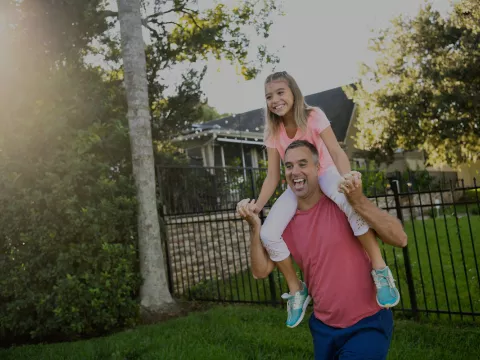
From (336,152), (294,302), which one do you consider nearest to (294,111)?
(336,152)

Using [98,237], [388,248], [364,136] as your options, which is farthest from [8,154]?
[364,136]

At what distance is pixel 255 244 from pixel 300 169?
0.47 m

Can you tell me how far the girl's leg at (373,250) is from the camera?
2.48 m

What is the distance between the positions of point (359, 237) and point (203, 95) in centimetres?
947

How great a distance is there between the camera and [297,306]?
290 cm

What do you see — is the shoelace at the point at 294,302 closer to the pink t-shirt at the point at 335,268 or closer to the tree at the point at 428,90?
the pink t-shirt at the point at 335,268

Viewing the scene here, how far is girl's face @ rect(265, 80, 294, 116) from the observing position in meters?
3.17

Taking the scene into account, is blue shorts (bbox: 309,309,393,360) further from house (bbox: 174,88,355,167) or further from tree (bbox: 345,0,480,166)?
tree (bbox: 345,0,480,166)

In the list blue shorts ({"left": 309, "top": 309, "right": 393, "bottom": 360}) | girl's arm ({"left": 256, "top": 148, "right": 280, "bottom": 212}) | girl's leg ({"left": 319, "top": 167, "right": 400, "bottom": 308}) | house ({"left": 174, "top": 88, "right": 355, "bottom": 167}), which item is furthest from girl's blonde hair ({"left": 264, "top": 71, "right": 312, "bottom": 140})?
house ({"left": 174, "top": 88, "right": 355, "bottom": 167})

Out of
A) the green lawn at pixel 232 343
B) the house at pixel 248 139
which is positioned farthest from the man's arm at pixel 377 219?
the house at pixel 248 139

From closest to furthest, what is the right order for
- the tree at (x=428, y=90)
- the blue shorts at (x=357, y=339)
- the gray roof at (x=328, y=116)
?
the blue shorts at (x=357, y=339) → the tree at (x=428, y=90) → the gray roof at (x=328, y=116)

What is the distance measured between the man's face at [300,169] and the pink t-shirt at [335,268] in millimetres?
154

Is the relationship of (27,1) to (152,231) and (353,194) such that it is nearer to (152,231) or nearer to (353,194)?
(152,231)

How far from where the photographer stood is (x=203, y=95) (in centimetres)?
1163
